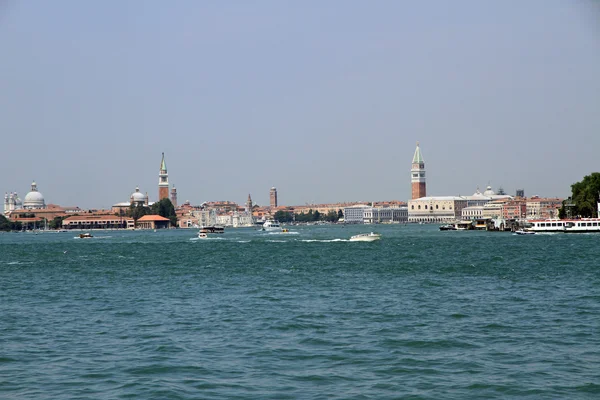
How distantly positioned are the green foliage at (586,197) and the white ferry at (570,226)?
12.4 feet

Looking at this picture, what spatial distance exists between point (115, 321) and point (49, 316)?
5.96ft

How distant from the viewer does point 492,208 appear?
167125mm

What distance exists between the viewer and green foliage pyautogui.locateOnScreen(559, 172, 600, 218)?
7325 cm

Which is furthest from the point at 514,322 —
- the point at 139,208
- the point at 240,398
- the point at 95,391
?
the point at 139,208

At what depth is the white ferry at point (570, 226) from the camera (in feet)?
222

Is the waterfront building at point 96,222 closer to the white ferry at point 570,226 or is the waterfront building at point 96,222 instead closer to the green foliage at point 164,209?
the green foliage at point 164,209

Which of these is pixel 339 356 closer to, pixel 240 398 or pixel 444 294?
pixel 240 398

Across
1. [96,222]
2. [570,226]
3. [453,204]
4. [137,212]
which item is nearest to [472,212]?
[453,204]

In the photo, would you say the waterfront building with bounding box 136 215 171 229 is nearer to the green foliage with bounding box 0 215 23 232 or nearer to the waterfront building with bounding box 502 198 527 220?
the green foliage with bounding box 0 215 23 232

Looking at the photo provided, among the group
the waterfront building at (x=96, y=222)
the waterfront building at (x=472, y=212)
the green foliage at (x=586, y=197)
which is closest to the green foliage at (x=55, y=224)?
the waterfront building at (x=96, y=222)

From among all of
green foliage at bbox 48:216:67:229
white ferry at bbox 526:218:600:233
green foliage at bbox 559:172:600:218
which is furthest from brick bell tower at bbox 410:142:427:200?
white ferry at bbox 526:218:600:233

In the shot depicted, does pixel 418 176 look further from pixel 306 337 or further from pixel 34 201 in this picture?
pixel 306 337

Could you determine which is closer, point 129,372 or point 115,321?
point 129,372

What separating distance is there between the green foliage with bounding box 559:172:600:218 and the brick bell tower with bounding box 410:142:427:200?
116 metres
